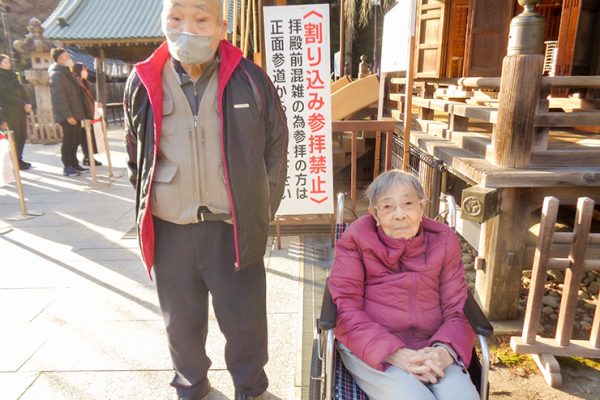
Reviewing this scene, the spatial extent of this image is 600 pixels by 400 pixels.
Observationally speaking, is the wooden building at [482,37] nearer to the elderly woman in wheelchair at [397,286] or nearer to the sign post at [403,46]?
the sign post at [403,46]

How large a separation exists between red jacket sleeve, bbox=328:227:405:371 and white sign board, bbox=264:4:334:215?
2110 millimetres

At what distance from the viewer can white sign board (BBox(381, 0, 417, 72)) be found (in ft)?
9.50

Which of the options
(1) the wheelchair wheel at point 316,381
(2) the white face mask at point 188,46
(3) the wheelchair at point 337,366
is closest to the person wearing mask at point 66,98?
(2) the white face mask at point 188,46

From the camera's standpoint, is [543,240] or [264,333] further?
[543,240]

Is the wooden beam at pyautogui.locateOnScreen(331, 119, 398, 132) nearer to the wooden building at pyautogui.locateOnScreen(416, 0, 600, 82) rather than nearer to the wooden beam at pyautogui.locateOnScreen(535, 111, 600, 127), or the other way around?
the wooden beam at pyautogui.locateOnScreen(535, 111, 600, 127)

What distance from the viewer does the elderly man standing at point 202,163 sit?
5.95 feet

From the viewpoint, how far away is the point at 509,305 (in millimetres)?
3172

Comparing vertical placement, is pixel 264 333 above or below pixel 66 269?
above

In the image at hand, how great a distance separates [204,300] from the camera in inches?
86.0

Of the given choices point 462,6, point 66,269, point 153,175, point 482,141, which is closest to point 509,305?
point 482,141

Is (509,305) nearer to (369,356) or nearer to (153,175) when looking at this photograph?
(369,356)

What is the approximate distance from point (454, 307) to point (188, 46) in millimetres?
1641

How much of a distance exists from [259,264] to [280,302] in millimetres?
1385

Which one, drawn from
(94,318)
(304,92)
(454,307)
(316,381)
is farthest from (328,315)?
(304,92)
